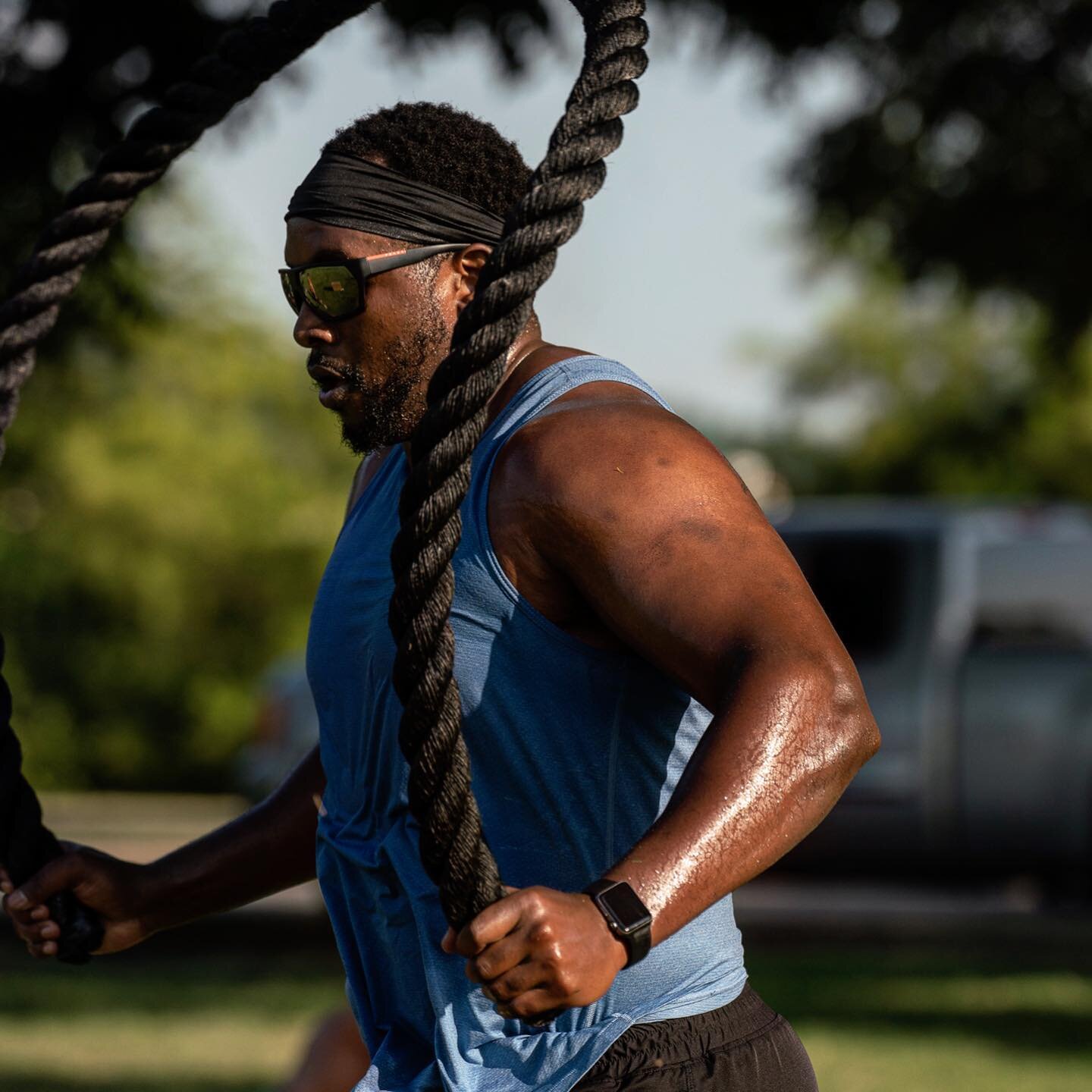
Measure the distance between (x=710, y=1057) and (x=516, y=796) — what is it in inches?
15.4

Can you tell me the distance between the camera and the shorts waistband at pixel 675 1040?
215 cm

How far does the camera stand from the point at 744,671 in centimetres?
187

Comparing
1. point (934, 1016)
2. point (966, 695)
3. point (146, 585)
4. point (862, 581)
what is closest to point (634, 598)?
point (934, 1016)

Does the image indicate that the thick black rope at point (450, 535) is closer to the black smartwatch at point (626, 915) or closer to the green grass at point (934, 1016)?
the black smartwatch at point (626, 915)

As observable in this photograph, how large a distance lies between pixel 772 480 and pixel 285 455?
947 centimetres

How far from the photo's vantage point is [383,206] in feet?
7.70

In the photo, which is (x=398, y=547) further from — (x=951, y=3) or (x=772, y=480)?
(x=772, y=480)

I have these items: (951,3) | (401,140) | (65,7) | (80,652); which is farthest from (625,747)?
(80,652)

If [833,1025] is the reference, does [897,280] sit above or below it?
above

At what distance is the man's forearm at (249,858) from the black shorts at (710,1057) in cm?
77

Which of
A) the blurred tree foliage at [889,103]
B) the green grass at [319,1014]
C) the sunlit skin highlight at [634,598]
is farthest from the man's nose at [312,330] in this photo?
the green grass at [319,1014]

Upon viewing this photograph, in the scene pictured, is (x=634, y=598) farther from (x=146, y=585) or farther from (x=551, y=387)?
(x=146, y=585)

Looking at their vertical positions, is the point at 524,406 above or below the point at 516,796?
above

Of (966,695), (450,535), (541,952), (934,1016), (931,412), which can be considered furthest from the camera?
(931,412)
